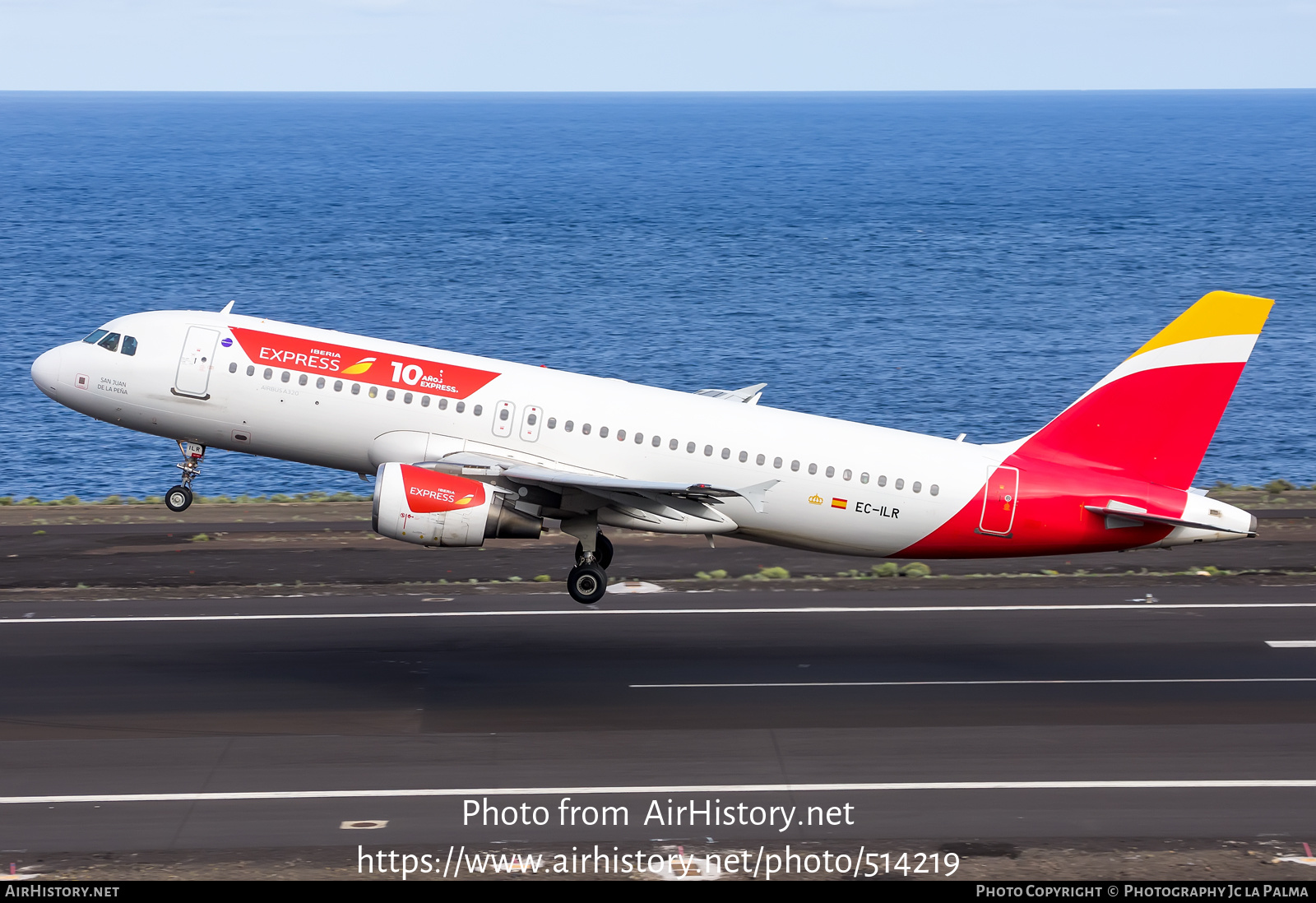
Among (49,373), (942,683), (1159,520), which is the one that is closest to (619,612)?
(942,683)

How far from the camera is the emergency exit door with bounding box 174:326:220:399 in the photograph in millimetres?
31750

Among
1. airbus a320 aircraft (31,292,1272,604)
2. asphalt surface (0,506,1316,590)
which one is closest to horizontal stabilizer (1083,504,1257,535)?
airbus a320 aircraft (31,292,1272,604)

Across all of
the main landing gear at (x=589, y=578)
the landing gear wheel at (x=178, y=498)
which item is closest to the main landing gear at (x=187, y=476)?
the landing gear wheel at (x=178, y=498)

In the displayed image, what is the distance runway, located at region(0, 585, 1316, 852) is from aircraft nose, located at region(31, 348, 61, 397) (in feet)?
18.4

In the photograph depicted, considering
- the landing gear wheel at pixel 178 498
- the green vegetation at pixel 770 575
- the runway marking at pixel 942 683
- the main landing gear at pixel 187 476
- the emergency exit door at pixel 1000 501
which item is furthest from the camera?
the green vegetation at pixel 770 575

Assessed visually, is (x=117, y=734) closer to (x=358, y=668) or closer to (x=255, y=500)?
(x=358, y=668)

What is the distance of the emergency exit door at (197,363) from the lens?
31.8 meters

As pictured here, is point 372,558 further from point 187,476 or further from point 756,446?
point 756,446

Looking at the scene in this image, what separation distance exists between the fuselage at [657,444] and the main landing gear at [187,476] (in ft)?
5.21

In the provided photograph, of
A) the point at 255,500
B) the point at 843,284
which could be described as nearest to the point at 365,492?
the point at 255,500

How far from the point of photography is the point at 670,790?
24.8m

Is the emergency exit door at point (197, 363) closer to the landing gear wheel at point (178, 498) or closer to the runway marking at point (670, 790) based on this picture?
the landing gear wheel at point (178, 498)

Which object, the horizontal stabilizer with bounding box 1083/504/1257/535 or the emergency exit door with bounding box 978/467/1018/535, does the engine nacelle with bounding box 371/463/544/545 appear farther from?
the horizontal stabilizer with bounding box 1083/504/1257/535
